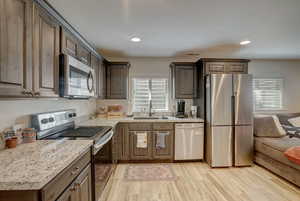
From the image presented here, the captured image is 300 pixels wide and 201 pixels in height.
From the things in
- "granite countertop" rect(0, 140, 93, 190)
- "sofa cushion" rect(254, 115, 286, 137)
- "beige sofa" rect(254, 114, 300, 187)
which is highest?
"granite countertop" rect(0, 140, 93, 190)

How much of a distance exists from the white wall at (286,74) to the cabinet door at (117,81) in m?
3.22

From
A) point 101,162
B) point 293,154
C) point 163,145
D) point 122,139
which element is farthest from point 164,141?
point 293,154

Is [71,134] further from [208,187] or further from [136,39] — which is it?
[208,187]

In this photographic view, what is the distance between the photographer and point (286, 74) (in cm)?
448

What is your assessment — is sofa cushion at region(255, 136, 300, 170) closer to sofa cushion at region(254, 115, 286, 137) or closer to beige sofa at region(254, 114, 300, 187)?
beige sofa at region(254, 114, 300, 187)

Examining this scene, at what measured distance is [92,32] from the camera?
2.68 m

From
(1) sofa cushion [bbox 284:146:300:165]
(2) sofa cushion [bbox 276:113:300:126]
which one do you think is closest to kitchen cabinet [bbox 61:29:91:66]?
(1) sofa cushion [bbox 284:146:300:165]

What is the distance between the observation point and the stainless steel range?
6.14 feet

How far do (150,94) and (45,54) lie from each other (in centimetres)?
287

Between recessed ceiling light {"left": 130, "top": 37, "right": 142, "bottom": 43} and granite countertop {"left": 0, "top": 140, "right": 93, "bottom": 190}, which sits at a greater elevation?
recessed ceiling light {"left": 130, "top": 37, "right": 142, "bottom": 43}

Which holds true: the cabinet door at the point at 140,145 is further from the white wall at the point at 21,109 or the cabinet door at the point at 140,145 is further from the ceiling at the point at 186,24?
the ceiling at the point at 186,24

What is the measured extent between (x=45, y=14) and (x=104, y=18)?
766 mm

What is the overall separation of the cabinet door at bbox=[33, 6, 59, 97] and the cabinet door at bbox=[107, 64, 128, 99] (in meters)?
2.13

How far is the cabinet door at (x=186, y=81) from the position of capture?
395cm
